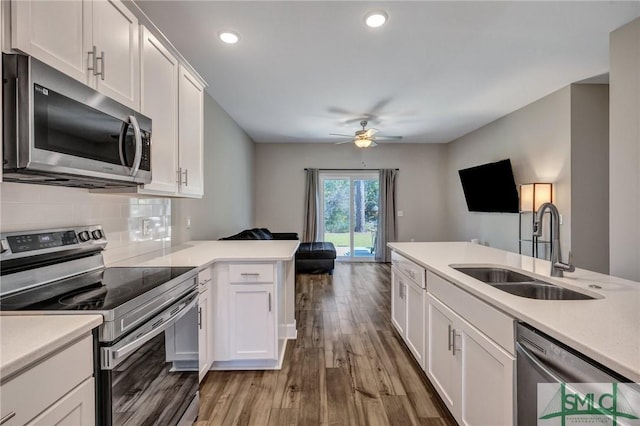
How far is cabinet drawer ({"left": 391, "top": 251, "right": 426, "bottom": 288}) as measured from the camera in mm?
2217

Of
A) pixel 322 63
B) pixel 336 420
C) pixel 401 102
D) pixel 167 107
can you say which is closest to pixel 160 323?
pixel 336 420

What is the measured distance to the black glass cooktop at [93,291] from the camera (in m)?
1.17

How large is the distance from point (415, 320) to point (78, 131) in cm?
239

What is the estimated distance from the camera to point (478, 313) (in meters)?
1.45

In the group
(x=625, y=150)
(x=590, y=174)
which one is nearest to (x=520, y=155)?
(x=590, y=174)

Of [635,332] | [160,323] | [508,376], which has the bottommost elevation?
[508,376]

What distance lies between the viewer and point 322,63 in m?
3.20

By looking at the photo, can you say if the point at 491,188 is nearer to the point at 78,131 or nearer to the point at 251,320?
the point at 251,320

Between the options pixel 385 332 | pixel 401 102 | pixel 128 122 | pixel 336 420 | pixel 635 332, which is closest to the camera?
pixel 635 332

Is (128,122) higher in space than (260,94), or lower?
lower

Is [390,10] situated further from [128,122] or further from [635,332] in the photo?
[635,332]

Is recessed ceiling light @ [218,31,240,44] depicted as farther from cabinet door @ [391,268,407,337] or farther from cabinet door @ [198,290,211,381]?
cabinet door @ [391,268,407,337]

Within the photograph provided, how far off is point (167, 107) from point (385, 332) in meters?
2.82

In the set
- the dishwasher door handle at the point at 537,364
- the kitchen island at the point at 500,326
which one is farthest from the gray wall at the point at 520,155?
the dishwasher door handle at the point at 537,364
